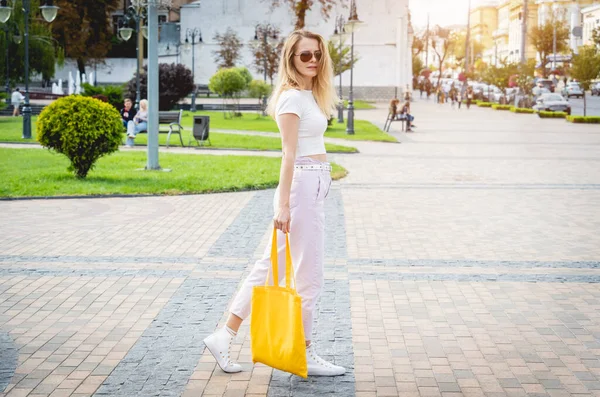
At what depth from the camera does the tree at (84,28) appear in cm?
6138

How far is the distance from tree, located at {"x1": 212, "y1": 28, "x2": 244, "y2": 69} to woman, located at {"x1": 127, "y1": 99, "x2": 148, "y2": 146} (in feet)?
151

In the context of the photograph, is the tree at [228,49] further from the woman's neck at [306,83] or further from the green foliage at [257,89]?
the woman's neck at [306,83]

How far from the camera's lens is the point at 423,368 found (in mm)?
4902

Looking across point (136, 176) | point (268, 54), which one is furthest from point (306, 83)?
point (268, 54)

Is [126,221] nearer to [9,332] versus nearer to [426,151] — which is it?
[9,332]

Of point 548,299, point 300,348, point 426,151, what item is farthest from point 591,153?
point 300,348

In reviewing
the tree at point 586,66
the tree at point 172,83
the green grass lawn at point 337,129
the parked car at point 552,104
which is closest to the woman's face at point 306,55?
the green grass lawn at point 337,129

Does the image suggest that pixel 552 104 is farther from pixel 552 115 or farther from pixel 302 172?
pixel 302 172

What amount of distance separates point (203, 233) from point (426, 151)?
1294cm

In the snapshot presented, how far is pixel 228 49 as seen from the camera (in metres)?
69.1

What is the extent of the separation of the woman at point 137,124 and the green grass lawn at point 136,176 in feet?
13.0

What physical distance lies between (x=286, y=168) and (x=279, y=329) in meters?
0.82

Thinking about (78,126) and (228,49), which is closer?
(78,126)

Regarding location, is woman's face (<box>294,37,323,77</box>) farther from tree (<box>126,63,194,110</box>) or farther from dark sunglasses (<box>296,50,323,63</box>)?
tree (<box>126,63,194,110</box>)
